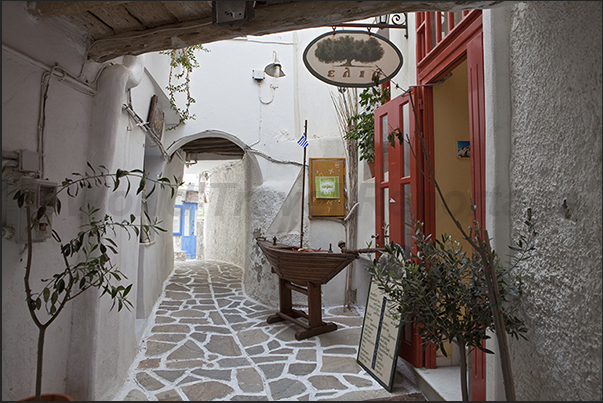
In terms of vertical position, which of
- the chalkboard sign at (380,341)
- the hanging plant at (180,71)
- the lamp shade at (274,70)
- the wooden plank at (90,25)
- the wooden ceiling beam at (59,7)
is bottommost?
the chalkboard sign at (380,341)

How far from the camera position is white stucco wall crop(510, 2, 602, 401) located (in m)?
1.38

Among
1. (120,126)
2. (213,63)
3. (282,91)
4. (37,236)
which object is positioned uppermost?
(213,63)

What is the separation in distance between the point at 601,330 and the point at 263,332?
350 cm

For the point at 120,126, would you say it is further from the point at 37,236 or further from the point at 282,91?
the point at 282,91

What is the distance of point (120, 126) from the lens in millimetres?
2822

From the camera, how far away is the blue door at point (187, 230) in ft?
48.2

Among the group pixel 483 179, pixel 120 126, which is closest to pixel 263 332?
pixel 120 126

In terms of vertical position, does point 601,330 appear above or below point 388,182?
below

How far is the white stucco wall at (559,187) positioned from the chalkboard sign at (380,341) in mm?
1065

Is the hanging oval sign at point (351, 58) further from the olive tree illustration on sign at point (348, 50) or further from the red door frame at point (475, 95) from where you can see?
the red door frame at point (475, 95)

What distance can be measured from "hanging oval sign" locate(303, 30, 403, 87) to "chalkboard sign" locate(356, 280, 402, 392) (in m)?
1.59

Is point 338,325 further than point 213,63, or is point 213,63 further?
point 213,63

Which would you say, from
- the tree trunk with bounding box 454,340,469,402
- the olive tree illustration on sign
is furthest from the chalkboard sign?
the olive tree illustration on sign

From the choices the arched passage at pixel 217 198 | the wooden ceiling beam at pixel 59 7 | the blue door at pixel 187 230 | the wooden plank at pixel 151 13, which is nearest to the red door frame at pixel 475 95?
the wooden plank at pixel 151 13
